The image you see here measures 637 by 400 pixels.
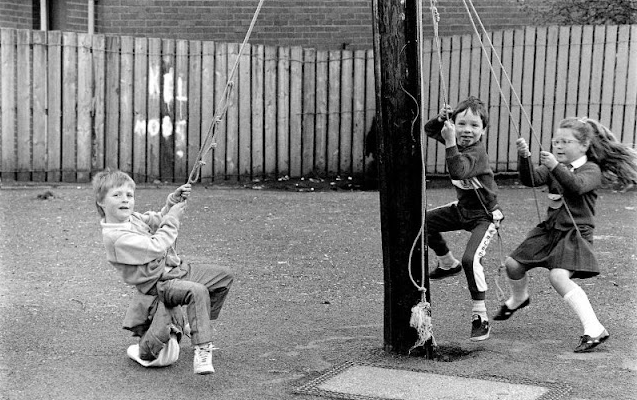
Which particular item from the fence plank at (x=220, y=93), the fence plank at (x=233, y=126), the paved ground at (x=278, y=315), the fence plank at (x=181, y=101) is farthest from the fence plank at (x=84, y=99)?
the paved ground at (x=278, y=315)

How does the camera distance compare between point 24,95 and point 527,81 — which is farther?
point 527,81

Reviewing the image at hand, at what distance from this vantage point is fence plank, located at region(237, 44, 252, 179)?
12766mm

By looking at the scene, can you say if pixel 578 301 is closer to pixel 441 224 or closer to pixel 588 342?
pixel 588 342

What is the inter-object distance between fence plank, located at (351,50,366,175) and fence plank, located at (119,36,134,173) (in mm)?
2875

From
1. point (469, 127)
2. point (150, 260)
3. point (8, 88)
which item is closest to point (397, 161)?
point (469, 127)

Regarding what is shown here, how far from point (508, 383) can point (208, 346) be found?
4.90 ft

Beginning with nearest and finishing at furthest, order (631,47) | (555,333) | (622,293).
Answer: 1. (555,333)
2. (622,293)
3. (631,47)

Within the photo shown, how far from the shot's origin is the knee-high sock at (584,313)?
5.51 meters

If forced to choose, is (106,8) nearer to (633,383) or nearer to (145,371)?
(145,371)

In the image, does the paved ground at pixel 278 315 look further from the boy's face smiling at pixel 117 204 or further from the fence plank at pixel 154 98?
the fence plank at pixel 154 98

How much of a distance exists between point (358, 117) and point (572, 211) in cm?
754

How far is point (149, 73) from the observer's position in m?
→ 12.6

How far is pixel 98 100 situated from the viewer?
492 inches

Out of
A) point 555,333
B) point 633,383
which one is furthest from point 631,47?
point 633,383
